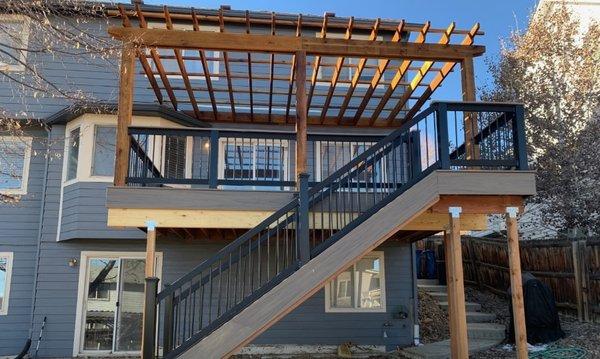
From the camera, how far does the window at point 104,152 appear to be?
9.61 meters

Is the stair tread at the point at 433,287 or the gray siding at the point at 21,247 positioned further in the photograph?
the stair tread at the point at 433,287

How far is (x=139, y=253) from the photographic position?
970 centimetres

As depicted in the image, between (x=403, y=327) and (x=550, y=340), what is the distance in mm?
2630

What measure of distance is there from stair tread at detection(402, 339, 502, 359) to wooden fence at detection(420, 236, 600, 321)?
1803mm

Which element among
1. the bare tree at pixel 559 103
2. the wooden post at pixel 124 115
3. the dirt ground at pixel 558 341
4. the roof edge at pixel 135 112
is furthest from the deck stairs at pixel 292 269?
the bare tree at pixel 559 103

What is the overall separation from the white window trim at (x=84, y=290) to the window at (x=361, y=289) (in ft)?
11.2

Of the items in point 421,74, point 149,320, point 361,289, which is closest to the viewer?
point 149,320

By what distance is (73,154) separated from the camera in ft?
32.6

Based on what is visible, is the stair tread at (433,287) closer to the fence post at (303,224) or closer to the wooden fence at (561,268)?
the wooden fence at (561,268)

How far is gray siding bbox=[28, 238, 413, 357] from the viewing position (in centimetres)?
941

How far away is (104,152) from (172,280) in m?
2.78

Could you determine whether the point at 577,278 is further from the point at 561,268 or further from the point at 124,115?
the point at 124,115

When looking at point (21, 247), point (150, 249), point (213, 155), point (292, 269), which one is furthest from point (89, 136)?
point (292, 269)

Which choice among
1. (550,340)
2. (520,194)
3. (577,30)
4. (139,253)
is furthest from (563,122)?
(139,253)
